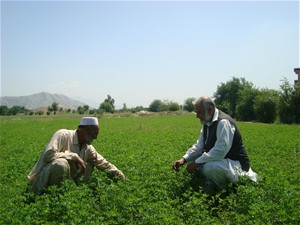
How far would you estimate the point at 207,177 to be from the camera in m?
5.62

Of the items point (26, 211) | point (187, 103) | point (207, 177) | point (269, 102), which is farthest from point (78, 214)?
point (187, 103)

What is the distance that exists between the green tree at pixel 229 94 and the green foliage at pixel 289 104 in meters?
20.4

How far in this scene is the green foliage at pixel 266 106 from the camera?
33.1m

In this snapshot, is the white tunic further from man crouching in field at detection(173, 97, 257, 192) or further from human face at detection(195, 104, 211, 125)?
human face at detection(195, 104, 211, 125)

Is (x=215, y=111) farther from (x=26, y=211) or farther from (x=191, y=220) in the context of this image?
(x=26, y=211)

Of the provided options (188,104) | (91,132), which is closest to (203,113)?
(91,132)

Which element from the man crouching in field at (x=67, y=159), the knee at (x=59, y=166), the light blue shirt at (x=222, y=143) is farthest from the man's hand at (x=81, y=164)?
the light blue shirt at (x=222, y=143)

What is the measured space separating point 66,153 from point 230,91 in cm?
5467

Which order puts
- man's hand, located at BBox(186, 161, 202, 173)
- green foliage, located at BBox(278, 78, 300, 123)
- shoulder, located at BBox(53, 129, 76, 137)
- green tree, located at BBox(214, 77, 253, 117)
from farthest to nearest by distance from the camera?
green tree, located at BBox(214, 77, 253, 117) < green foliage, located at BBox(278, 78, 300, 123) < man's hand, located at BBox(186, 161, 202, 173) < shoulder, located at BBox(53, 129, 76, 137)

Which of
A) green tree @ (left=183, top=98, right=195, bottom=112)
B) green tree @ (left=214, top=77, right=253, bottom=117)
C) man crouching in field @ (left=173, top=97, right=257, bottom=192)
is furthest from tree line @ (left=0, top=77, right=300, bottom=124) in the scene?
man crouching in field @ (left=173, top=97, right=257, bottom=192)

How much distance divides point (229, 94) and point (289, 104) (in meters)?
28.1

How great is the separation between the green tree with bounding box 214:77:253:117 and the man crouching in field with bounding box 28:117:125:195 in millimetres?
46590

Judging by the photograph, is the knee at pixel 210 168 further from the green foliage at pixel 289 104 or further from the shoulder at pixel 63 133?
the green foliage at pixel 289 104

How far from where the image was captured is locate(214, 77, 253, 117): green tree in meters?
52.4
